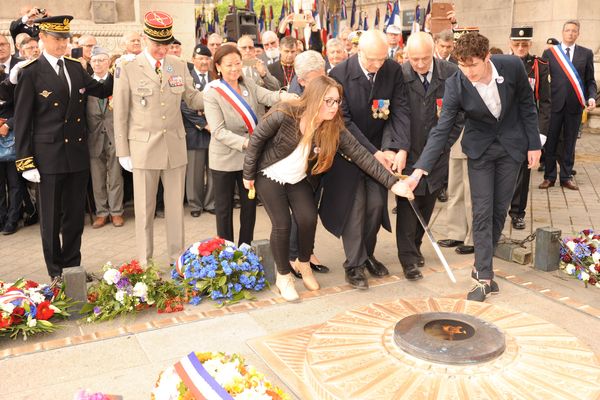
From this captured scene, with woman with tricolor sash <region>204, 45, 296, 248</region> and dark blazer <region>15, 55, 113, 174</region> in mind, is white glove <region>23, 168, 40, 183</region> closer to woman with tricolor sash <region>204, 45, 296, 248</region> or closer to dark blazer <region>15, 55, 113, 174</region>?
dark blazer <region>15, 55, 113, 174</region>

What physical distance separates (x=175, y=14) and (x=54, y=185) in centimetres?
676

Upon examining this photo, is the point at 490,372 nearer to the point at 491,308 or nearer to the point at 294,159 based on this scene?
the point at 491,308

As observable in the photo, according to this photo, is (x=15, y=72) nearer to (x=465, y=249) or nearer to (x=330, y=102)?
(x=330, y=102)

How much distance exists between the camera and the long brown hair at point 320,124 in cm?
449

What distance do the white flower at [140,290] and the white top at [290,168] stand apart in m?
1.20

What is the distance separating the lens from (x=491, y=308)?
157 inches

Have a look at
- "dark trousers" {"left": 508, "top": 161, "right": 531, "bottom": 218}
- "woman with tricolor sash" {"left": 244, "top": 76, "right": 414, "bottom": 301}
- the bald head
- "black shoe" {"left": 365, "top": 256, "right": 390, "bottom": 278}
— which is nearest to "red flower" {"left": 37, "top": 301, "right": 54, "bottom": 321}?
"woman with tricolor sash" {"left": 244, "top": 76, "right": 414, "bottom": 301}

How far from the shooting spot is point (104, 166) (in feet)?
23.9

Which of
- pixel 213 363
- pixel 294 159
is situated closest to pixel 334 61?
pixel 294 159

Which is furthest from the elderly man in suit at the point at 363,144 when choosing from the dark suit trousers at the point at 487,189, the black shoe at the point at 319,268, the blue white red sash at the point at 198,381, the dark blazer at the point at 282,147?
the blue white red sash at the point at 198,381

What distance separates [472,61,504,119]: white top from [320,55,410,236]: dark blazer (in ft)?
2.38

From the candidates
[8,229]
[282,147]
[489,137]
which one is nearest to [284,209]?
[282,147]

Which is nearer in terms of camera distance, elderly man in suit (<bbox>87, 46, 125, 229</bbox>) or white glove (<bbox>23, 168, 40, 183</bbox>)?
white glove (<bbox>23, 168, 40, 183</bbox>)

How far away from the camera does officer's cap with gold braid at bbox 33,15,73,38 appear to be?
4.76 m
